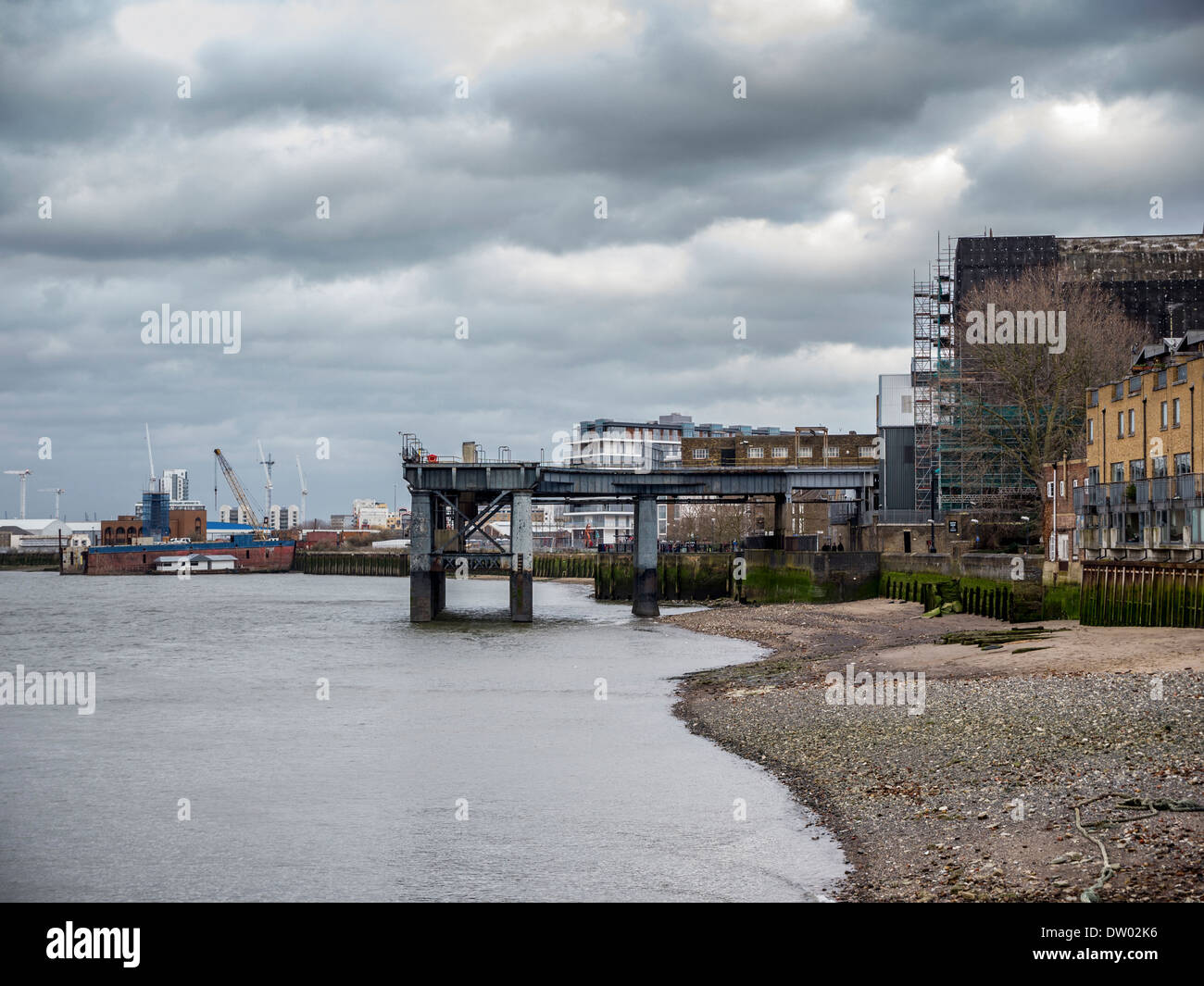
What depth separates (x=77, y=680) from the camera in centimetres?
4416

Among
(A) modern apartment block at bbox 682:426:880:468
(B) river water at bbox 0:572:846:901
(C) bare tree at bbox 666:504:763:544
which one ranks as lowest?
(B) river water at bbox 0:572:846:901

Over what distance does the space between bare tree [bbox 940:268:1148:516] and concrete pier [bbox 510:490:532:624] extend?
25844 mm

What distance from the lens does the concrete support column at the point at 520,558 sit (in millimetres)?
65938

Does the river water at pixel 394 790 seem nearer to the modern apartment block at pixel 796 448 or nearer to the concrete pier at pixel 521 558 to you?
the concrete pier at pixel 521 558

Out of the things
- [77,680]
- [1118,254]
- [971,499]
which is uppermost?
[1118,254]

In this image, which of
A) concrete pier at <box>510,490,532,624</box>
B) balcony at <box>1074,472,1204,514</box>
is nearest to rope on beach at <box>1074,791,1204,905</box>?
balcony at <box>1074,472,1204,514</box>

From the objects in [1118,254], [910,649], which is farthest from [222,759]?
[1118,254]

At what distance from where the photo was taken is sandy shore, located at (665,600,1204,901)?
14734mm

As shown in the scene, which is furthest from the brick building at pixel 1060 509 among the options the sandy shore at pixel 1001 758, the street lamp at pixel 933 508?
the street lamp at pixel 933 508

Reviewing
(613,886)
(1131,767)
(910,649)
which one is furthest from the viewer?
(910,649)

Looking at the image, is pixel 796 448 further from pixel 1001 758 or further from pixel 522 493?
pixel 1001 758

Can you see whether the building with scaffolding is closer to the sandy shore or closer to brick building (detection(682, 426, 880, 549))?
brick building (detection(682, 426, 880, 549))

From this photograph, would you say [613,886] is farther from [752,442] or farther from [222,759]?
[752,442]
